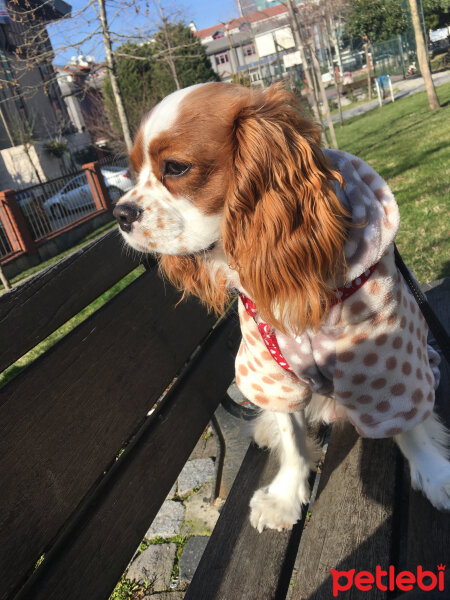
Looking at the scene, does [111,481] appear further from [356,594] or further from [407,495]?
[407,495]

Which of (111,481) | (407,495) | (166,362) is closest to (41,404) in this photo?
(111,481)

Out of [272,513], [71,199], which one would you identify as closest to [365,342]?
[272,513]

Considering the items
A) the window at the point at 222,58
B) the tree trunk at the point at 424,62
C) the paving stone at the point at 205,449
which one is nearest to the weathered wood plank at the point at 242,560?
the paving stone at the point at 205,449

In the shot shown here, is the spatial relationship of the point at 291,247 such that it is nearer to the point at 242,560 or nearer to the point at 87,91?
the point at 242,560

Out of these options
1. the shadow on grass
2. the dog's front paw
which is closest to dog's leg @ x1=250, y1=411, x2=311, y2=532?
the dog's front paw

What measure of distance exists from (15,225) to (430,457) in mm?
13323

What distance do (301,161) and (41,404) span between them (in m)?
0.98

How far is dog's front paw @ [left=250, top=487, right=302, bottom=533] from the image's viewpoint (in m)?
1.58

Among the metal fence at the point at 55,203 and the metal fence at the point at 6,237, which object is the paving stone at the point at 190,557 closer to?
the metal fence at the point at 6,237

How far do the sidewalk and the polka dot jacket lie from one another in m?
22.1

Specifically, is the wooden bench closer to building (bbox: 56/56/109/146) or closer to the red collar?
the red collar

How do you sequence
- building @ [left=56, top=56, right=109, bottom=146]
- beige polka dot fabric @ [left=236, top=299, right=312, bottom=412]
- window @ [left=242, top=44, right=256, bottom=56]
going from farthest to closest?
window @ [left=242, top=44, right=256, bottom=56], building @ [left=56, top=56, right=109, bottom=146], beige polka dot fabric @ [left=236, top=299, right=312, bottom=412]

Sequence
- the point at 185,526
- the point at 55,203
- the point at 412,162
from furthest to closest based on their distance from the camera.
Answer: the point at 55,203, the point at 412,162, the point at 185,526

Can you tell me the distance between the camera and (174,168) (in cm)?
160
